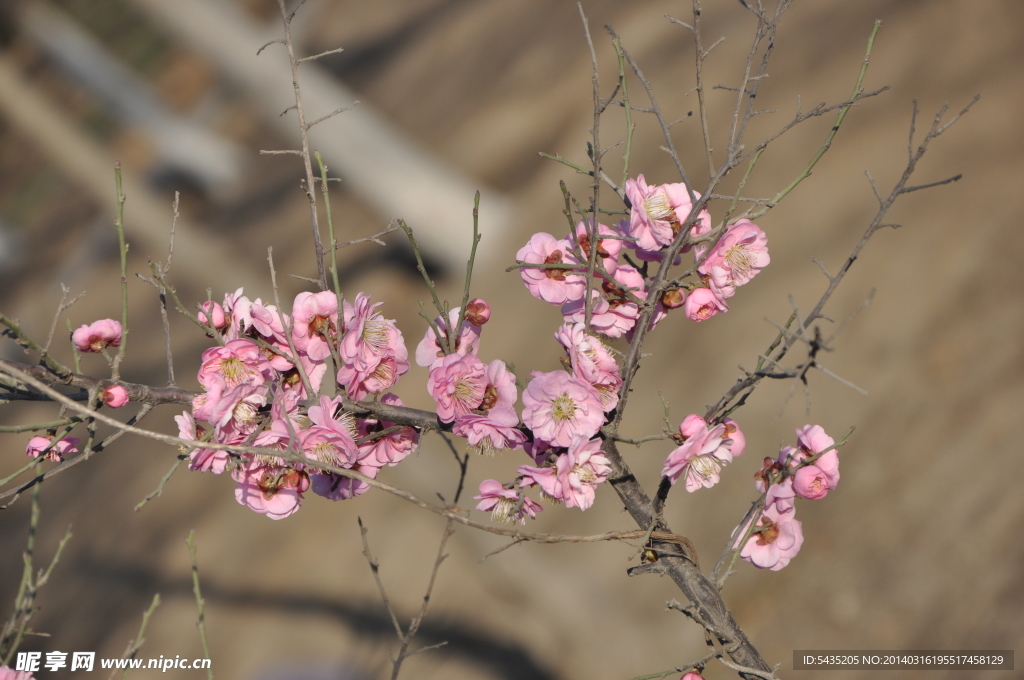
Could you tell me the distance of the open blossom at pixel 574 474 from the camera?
1.15 metres

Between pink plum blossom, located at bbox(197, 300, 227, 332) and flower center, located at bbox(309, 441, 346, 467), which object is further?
pink plum blossom, located at bbox(197, 300, 227, 332)

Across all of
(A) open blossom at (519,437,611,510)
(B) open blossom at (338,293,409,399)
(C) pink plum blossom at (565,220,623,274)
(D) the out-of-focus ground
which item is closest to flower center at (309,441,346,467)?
(B) open blossom at (338,293,409,399)

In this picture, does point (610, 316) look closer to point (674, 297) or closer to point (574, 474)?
point (674, 297)

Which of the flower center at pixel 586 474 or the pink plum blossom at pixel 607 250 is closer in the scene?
the flower center at pixel 586 474

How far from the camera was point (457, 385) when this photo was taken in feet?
4.07

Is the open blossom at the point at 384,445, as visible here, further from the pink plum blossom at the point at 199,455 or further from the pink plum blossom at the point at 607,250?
the pink plum blossom at the point at 607,250

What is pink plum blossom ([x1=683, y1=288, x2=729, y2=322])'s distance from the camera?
1.29 metres

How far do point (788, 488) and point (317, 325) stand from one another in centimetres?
96

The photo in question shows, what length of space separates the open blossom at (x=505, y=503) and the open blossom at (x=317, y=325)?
1.35 ft

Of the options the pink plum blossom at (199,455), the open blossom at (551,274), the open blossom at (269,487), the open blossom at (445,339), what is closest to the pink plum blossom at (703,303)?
A: the open blossom at (551,274)

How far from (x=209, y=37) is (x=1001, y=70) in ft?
17.9

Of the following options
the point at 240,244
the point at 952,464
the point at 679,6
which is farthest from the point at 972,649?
the point at 240,244

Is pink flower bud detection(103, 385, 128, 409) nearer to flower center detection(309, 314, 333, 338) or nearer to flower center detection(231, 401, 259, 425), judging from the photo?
flower center detection(231, 401, 259, 425)

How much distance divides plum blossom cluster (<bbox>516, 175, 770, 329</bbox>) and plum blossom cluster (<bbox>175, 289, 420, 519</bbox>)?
33cm
